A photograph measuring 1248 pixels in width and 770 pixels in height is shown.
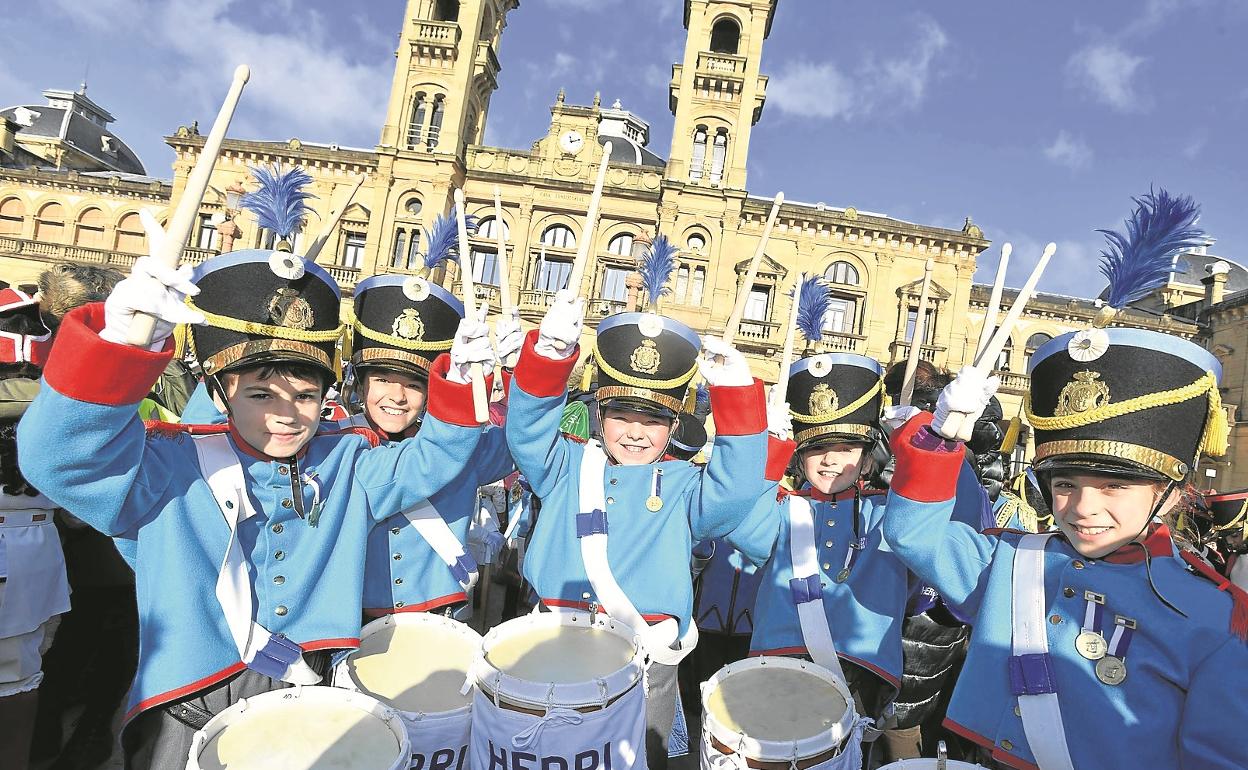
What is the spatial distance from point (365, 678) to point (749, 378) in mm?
1804

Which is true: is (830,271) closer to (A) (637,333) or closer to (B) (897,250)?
(B) (897,250)

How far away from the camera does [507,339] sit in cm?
388

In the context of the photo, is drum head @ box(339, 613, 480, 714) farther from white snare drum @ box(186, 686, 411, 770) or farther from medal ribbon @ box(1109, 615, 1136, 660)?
medal ribbon @ box(1109, 615, 1136, 660)

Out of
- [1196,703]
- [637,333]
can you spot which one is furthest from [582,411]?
[1196,703]

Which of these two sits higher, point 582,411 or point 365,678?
point 582,411

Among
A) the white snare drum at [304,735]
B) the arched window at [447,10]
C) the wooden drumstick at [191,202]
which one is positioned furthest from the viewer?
the arched window at [447,10]

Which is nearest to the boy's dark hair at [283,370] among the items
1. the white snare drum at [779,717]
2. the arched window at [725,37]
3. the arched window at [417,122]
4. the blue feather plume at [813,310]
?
the white snare drum at [779,717]

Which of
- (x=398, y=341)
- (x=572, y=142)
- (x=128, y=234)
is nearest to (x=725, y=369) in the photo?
(x=398, y=341)

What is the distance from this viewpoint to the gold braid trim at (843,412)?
3.74 m

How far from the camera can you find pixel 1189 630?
2.20 metres

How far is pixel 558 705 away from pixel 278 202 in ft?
8.32

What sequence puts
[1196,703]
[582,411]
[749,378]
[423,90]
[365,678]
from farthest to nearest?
1. [423,90]
2. [582,411]
3. [749,378]
4. [365,678]
5. [1196,703]

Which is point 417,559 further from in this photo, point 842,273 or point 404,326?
point 842,273

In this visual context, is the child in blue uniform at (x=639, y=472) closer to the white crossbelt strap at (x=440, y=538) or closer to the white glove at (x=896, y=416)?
the white crossbelt strap at (x=440, y=538)
